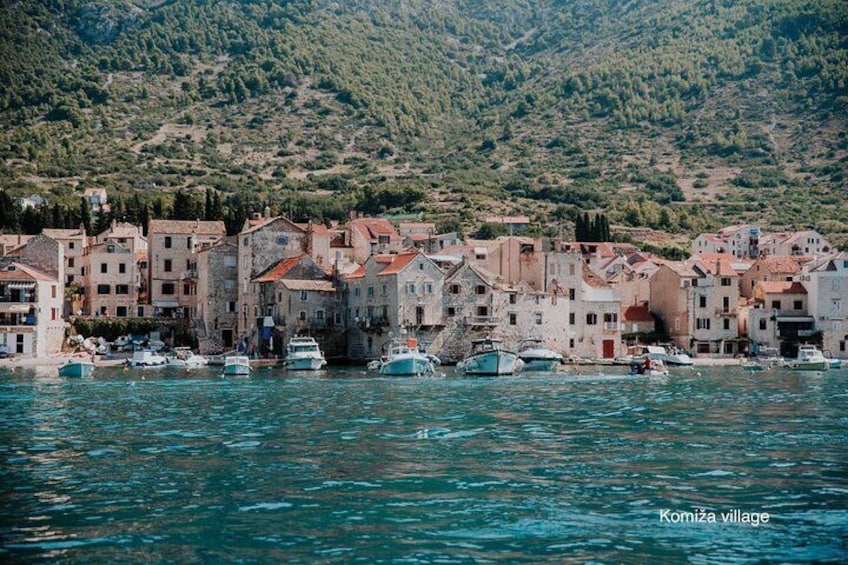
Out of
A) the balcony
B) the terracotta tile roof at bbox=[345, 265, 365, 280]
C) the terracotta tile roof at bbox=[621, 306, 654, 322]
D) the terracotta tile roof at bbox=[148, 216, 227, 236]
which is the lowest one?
the balcony

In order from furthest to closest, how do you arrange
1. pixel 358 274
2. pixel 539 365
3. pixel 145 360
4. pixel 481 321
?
pixel 358 274
pixel 481 321
pixel 145 360
pixel 539 365

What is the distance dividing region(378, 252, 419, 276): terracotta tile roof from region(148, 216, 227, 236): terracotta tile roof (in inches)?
947

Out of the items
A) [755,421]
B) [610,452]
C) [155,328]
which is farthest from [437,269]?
[610,452]

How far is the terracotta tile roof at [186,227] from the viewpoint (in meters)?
102

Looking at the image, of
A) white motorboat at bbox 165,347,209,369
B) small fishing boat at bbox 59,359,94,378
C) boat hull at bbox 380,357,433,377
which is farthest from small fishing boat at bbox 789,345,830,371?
small fishing boat at bbox 59,359,94,378

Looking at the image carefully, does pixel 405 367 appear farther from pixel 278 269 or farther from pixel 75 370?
pixel 278 269

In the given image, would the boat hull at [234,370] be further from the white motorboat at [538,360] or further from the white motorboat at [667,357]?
the white motorboat at [667,357]

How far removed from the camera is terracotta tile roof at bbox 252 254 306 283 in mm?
88938

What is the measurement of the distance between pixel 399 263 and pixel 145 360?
1823cm

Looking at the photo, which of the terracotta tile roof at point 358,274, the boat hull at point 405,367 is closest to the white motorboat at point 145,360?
the terracotta tile roof at point 358,274

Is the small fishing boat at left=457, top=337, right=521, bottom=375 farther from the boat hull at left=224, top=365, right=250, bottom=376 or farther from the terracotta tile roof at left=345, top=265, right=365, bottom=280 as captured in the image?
the terracotta tile roof at left=345, top=265, right=365, bottom=280

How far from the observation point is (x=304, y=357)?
77.1 metres

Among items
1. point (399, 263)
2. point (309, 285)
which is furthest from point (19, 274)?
point (399, 263)

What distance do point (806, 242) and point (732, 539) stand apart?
372 feet
